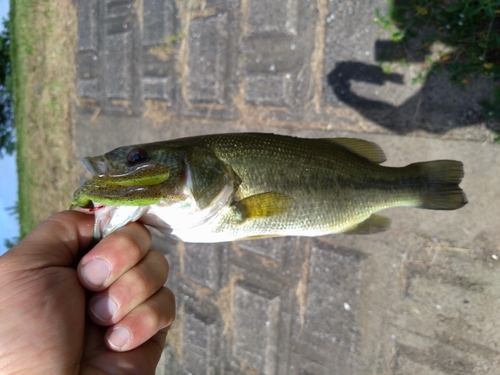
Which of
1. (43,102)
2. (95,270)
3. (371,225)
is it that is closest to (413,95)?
(371,225)

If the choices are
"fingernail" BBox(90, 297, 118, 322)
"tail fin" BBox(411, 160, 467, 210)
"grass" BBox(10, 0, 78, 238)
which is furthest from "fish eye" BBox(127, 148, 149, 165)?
"grass" BBox(10, 0, 78, 238)

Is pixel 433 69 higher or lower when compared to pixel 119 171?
higher

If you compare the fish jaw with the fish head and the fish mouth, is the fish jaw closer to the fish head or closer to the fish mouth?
the fish head

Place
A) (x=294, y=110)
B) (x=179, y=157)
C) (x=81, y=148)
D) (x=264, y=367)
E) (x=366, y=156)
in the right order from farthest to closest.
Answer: (x=81, y=148) < (x=264, y=367) < (x=294, y=110) < (x=366, y=156) < (x=179, y=157)

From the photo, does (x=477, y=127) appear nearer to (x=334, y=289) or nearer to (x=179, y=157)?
(x=334, y=289)

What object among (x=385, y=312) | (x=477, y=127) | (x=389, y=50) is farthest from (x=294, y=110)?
(x=385, y=312)

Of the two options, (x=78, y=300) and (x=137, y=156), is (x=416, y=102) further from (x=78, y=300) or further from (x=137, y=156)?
(x=78, y=300)

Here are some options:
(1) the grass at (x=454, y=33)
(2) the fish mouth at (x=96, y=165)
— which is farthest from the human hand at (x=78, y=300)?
(1) the grass at (x=454, y=33)

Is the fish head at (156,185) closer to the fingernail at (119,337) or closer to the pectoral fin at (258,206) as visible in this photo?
the pectoral fin at (258,206)
